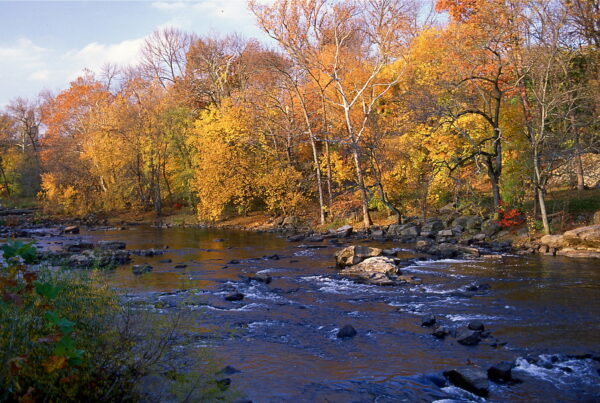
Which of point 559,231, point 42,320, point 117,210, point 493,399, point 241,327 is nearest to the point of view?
point 42,320

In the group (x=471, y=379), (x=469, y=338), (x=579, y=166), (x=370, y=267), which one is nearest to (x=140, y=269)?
(x=370, y=267)

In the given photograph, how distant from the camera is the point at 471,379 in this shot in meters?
8.15

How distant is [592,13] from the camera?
24250 millimetres

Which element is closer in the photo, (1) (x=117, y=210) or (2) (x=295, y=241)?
(2) (x=295, y=241)

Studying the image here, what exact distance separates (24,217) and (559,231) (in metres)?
43.4

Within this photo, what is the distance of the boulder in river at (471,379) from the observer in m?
8.00

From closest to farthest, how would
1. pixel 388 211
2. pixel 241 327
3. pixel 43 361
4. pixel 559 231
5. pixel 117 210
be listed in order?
pixel 43 361, pixel 241 327, pixel 559 231, pixel 388 211, pixel 117 210

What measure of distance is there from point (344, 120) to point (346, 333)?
2591 centimetres

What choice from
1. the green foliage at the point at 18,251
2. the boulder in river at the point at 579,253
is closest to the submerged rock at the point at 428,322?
the green foliage at the point at 18,251

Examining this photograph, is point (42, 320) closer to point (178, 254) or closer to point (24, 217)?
point (178, 254)

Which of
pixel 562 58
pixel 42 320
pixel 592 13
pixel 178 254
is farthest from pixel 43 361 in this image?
pixel 592 13

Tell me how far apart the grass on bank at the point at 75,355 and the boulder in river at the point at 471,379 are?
3.72 metres

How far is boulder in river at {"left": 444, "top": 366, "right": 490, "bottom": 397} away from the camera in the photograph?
7996 mm

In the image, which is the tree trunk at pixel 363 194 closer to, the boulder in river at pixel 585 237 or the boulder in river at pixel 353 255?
the boulder in river at pixel 353 255
